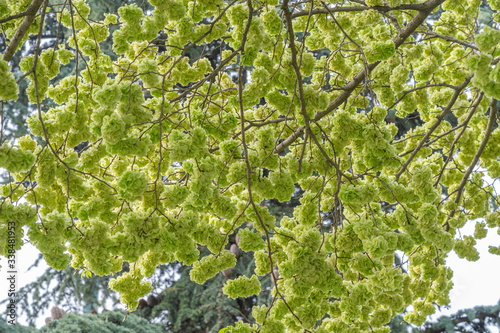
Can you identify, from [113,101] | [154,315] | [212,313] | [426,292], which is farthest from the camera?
[154,315]

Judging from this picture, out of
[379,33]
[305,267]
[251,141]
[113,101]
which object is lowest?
[305,267]

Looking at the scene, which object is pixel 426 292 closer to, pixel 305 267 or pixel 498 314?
pixel 305 267

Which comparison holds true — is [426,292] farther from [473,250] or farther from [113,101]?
[113,101]

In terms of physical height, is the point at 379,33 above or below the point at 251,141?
above

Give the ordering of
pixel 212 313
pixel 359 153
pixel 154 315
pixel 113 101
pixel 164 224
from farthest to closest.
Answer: pixel 154 315 → pixel 212 313 → pixel 359 153 → pixel 164 224 → pixel 113 101

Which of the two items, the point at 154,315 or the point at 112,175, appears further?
the point at 154,315

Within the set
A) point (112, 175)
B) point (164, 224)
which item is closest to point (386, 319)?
point (164, 224)

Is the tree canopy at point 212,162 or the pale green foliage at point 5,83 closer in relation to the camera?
the pale green foliage at point 5,83

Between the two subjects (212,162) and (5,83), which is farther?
(212,162)

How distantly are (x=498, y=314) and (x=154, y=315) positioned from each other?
9.88 feet

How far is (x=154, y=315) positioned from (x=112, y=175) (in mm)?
2730

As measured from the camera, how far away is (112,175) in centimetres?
191

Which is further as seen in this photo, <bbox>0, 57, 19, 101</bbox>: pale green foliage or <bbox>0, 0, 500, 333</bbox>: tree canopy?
<bbox>0, 0, 500, 333</bbox>: tree canopy

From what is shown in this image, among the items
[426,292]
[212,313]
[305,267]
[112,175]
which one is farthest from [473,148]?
[212,313]
